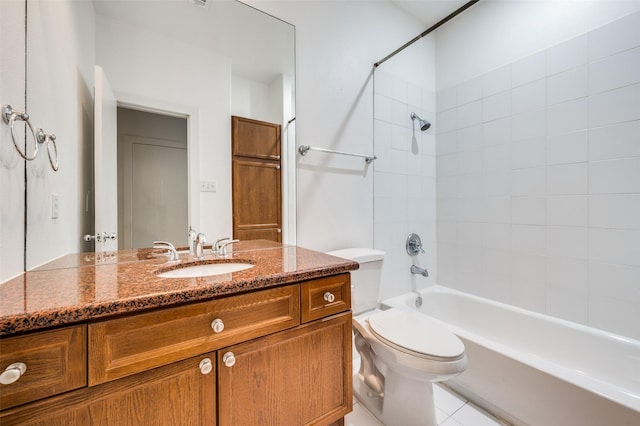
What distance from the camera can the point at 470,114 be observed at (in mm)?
2131

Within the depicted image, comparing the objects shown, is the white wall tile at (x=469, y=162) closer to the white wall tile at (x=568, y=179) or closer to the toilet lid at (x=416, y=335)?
the white wall tile at (x=568, y=179)

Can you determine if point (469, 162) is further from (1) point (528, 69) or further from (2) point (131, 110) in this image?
(2) point (131, 110)

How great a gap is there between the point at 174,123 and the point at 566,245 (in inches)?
94.6

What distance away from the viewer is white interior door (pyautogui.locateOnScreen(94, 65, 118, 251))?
1.07 meters

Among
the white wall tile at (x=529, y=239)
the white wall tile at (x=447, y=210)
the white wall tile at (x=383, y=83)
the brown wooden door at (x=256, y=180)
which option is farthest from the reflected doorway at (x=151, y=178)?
the white wall tile at (x=529, y=239)

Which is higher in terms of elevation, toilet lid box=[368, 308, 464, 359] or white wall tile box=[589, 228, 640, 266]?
white wall tile box=[589, 228, 640, 266]

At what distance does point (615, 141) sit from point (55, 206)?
2753 mm

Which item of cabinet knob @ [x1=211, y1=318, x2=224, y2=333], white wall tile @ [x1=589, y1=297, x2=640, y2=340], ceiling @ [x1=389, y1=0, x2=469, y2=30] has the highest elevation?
ceiling @ [x1=389, y1=0, x2=469, y2=30]

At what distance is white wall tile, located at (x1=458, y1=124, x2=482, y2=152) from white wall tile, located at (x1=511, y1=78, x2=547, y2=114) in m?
0.27

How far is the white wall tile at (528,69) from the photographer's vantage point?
176cm

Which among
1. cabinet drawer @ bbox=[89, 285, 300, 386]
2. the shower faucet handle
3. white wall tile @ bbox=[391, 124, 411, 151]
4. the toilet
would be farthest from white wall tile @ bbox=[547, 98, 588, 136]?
cabinet drawer @ bbox=[89, 285, 300, 386]

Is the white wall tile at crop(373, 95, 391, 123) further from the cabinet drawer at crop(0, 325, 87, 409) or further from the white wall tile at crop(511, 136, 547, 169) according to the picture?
the cabinet drawer at crop(0, 325, 87, 409)

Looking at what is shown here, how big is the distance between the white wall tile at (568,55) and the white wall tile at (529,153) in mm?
448

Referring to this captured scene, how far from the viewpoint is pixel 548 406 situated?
3.72 ft
